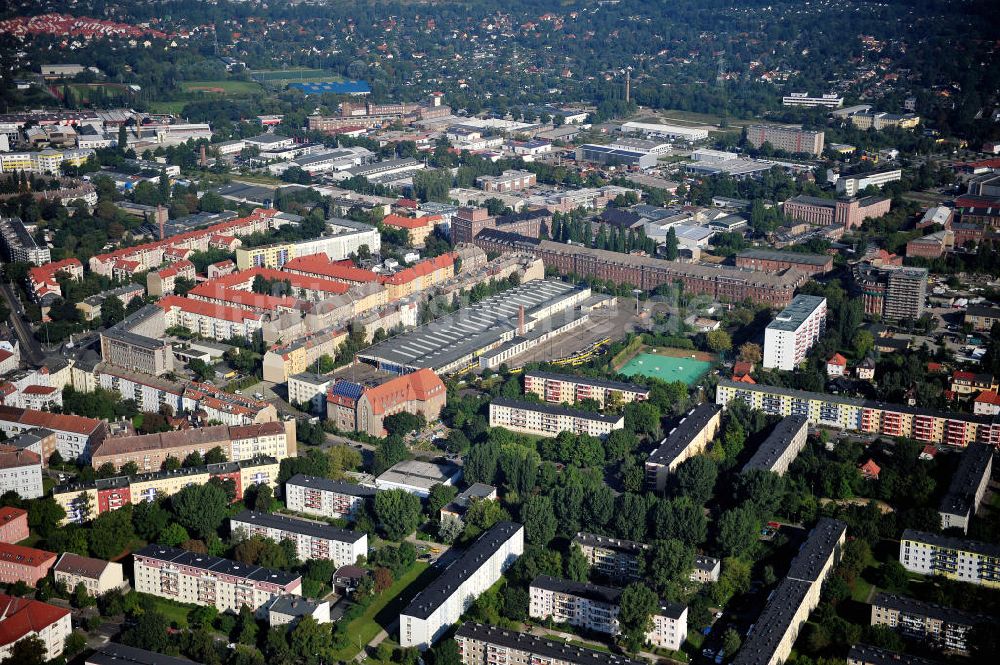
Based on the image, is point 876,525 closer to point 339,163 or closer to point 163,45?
point 339,163

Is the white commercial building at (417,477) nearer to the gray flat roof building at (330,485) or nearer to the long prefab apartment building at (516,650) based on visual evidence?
the gray flat roof building at (330,485)

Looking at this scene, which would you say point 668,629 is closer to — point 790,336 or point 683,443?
point 683,443

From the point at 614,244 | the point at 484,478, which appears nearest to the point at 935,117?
the point at 614,244

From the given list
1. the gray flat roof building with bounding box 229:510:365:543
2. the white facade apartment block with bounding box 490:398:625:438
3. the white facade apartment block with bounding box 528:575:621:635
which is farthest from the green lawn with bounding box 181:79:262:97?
the white facade apartment block with bounding box 528:575:621:635

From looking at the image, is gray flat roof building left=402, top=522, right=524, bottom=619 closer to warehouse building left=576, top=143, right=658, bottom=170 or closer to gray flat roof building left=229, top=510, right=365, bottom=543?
gray flat roof building left=229, top=510, right=365, bottom=543

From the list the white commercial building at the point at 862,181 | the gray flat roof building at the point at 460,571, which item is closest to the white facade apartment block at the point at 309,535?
the gray flat roof building at the point at 460,571

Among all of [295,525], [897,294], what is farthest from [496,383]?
[897,294]
